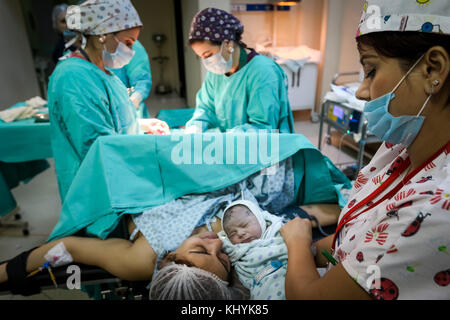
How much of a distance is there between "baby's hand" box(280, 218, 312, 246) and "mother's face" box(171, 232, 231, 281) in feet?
0.72

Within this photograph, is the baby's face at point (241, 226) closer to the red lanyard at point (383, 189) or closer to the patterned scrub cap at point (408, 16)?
the red lanyard at point (383, 189)

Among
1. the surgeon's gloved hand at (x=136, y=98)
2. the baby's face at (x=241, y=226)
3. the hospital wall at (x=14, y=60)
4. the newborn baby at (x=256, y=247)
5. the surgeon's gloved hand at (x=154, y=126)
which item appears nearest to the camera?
the newborn baby at (x=256, y=247)

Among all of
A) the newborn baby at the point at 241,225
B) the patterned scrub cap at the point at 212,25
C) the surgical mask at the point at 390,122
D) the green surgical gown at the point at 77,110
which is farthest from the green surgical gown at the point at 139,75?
the surgical mask at the point at 390,122

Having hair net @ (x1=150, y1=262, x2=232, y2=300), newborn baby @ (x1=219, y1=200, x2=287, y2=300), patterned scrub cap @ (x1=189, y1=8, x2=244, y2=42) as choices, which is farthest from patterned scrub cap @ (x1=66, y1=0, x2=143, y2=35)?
hair net @ (x1=150, y1=262, x2=232, y2=300)

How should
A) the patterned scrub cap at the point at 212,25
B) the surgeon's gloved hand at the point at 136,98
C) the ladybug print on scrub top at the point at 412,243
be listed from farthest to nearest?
the surgeon's gloved hand at the point at 136,98 < the patterned scrub cap at the point at 212,25 < the ladybug print on scrub top at the point at 412,243

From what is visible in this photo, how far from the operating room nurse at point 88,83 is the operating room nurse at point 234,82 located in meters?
0.39

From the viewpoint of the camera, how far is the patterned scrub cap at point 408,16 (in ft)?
1.90

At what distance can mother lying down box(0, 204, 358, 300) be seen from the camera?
32.2 inches

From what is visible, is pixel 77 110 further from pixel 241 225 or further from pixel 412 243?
pixel 412 243

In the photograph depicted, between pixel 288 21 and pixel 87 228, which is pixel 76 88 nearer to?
pixel 87 228

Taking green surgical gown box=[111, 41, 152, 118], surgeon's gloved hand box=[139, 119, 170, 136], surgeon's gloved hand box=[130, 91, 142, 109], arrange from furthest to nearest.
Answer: green surgical gown box=[111, 41, 152, 118]
surgeon's gloved hand box=[130, 91, 142, 109]
surgeon's gloved hand box=[139, 119, 170, 136]

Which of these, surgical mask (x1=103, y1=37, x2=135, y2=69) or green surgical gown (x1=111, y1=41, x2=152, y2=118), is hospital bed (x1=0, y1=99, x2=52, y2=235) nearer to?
green surgical gown (x1=111, y1=41, x2=152, y2=118)

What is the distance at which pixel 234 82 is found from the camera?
6.24 feet

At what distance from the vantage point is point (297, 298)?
0.75 m
